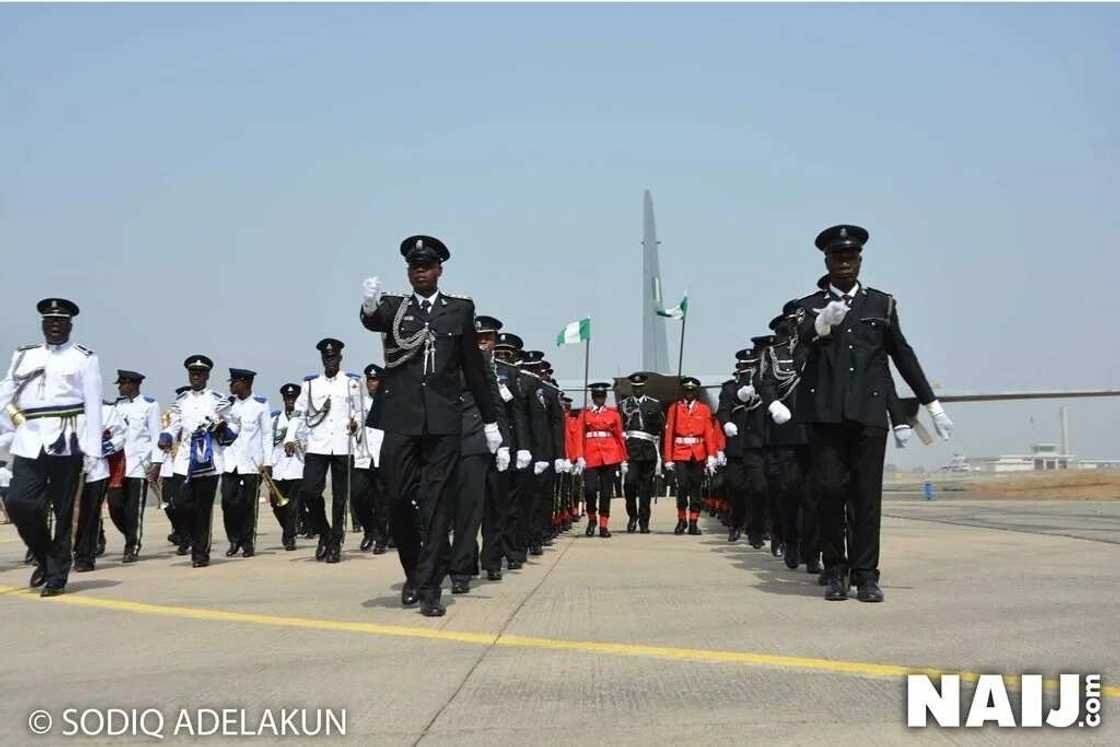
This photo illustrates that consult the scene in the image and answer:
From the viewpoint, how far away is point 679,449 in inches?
591

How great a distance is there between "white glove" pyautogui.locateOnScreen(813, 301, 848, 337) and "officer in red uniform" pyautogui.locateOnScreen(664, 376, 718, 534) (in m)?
8.09

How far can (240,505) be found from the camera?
11523 millimetres

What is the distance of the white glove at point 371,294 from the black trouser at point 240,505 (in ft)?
17.9

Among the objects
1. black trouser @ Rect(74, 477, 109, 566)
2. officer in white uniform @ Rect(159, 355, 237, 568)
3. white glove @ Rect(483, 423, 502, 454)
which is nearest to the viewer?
white glove @ Rect(483, 423, 502, 454)

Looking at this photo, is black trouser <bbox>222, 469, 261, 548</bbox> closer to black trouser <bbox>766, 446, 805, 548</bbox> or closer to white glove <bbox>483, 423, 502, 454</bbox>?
white glove <bbox>483, 423, 502, 454</bbox>

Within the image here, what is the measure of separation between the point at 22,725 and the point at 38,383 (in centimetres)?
496

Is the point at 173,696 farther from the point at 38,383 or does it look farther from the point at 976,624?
the point at 38,383

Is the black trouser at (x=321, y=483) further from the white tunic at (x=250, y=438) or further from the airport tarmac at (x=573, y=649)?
the airport tarmac at (x=573, y=649)

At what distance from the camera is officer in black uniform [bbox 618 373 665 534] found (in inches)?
610

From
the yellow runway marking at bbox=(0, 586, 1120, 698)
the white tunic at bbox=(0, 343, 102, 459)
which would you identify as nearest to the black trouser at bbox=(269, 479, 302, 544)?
the white tunic at bbox=(0, 343, 102, 459)

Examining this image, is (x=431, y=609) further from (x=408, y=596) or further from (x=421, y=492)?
(x=421, y=492)

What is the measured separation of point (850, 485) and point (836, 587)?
2.27 feet

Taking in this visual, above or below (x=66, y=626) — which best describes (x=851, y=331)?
above

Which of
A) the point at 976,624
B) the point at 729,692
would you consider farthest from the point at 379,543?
the point at 729,692
